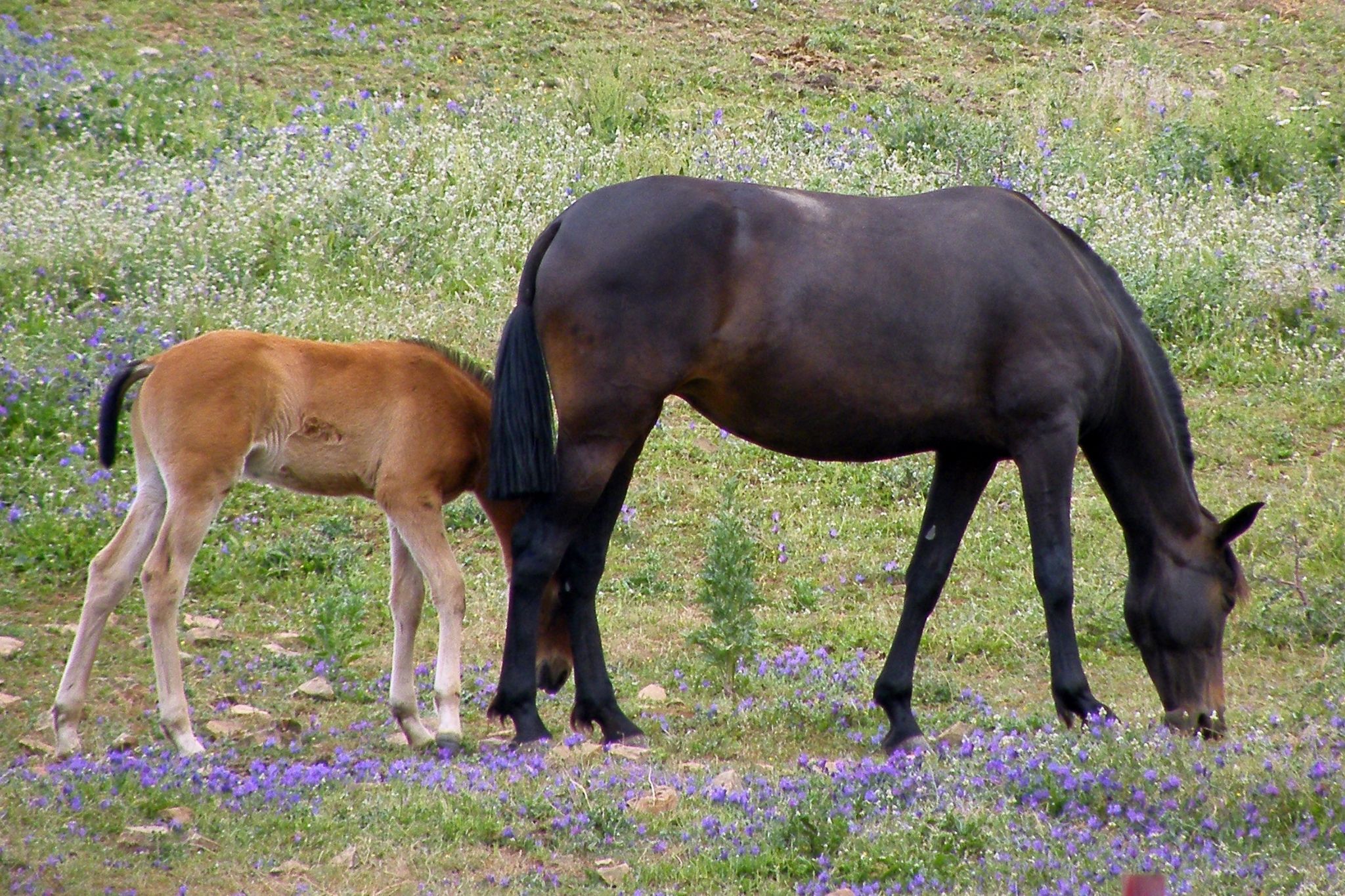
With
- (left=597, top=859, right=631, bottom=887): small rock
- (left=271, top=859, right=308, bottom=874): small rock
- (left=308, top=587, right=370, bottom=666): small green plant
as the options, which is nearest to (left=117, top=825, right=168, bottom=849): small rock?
(left=271, top=859, right=308, bottom=874): small rock

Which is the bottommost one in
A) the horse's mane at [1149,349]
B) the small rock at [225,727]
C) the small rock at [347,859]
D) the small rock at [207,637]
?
the small rock at [207,637]

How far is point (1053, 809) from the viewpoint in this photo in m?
4.57

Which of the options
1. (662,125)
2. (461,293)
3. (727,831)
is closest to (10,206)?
(461,293)

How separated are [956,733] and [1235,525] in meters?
1.47

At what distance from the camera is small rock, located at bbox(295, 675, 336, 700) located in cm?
668

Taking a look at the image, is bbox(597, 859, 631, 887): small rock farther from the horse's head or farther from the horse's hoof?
the horse's head

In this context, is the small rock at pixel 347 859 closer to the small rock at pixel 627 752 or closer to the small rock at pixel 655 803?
the small rock at pixel 655 803

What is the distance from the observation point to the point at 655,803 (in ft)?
16.1

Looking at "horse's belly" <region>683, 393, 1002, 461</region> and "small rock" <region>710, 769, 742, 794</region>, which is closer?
"small rock" <region>710, 769, 742, 794</region>

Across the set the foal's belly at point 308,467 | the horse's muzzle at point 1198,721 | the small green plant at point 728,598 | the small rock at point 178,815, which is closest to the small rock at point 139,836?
the small rock at point 178,815

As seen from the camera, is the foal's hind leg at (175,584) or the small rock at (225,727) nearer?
the foal's hind leg at (175,584)

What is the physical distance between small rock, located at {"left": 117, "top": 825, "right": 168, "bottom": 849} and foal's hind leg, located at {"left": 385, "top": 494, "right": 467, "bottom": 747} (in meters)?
1.39

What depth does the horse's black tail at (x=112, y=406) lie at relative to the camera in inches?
231

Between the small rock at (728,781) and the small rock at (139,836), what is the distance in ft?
6.12
